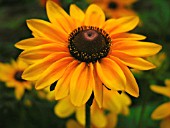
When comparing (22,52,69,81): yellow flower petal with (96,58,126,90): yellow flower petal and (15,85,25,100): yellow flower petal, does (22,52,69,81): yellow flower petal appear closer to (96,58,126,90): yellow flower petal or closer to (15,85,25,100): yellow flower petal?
(96,58,126,90): yellow flower petal

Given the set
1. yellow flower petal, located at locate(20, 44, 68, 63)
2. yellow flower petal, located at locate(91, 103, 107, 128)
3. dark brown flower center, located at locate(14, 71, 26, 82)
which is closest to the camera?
yellow flower petal, located at locate(20, 44, 68, 63)

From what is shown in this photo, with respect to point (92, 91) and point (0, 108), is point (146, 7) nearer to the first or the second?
point (0, 108)

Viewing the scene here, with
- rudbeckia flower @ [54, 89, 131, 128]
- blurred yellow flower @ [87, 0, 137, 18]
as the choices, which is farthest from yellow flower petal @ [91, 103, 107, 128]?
blurred yellow flower @ [87, 0, 137, 18]

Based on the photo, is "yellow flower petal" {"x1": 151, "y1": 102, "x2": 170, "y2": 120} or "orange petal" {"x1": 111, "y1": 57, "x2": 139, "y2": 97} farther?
"yellow flower petal" {"x1": 151, "y1": 102, "x2": 170, "y2": 120}

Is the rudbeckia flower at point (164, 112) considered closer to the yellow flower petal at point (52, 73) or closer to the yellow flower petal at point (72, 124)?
the yellow flower petal at point (72, 124)

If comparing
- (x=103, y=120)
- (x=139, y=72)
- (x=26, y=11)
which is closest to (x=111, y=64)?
(x=103, y=120)

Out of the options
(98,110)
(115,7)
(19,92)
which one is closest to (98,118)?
(98,110)
